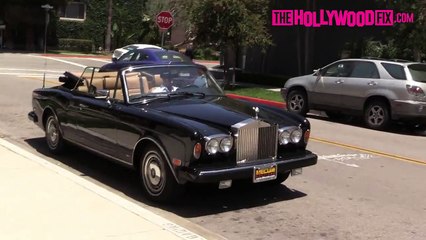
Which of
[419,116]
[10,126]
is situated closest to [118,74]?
[10,126]

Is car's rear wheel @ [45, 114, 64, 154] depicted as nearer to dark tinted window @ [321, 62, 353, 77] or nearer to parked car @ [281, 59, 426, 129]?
parked car @ [281, 59, 426, 129]

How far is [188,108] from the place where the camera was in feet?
21.8

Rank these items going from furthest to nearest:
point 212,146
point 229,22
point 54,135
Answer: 1. point 229,22
2. point 54,135
3. point 212,146

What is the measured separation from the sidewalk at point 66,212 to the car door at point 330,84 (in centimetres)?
911

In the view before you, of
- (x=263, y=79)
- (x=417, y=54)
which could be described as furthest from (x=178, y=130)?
(x=263, y=79)

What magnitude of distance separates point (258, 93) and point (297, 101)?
4570 mm

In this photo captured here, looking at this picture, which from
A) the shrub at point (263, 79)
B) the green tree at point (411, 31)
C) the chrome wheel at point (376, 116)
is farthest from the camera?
the shrub at point (263, 79)

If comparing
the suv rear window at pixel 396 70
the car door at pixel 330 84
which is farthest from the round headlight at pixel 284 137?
the car door at pixel 330 84

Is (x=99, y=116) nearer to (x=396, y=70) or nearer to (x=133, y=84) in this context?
(x=133, y=84)

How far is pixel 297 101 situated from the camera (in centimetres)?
1587

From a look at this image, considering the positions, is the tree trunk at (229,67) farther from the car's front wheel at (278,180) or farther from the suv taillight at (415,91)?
the car's front wheel at (278,180)

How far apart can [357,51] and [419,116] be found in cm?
1019

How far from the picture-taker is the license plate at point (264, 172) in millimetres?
6176

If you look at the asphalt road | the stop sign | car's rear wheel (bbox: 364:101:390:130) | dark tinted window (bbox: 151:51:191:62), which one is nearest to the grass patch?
dark tinted window (bbox: 151:51:191:62)
